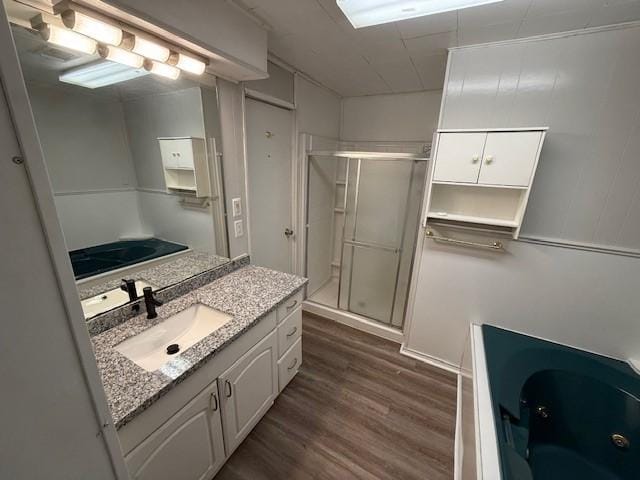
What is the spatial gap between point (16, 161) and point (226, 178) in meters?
1.33

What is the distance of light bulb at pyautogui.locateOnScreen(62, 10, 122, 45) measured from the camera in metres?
0.90

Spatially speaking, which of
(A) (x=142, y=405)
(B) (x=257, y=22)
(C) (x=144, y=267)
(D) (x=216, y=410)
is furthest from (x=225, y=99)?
(D) (x=216, y=410)

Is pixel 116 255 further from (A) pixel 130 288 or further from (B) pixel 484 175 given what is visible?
(B) pixel 484 175

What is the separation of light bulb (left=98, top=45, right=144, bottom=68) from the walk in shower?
1.52 m

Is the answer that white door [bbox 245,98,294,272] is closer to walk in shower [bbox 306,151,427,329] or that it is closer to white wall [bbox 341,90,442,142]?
walk in shower [bbox 306,151,427,329]

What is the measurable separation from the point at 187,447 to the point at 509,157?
222 cm

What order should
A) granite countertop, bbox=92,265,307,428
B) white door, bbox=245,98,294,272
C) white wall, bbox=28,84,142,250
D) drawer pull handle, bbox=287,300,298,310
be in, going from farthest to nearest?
white door, bbox=245,98,294,272 < drawer pull handle, bbox=287,300,298,310 < white wall, bbox=28,84,142,250 < granite countertop, bbox=92,265,307,428

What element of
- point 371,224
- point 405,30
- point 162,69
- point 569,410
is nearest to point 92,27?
point 162,69

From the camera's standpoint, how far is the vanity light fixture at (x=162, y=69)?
1.23m

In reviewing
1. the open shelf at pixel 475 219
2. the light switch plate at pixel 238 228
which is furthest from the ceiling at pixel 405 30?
the light switch plate at pixel 238 228

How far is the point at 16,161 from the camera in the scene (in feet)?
1.37

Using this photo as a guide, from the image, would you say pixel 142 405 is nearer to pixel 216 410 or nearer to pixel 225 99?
pixel 216 410

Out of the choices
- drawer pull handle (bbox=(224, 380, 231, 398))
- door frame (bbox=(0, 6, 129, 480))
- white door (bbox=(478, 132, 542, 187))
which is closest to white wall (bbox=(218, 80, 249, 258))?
drawer pull handle (bbox=(224, 380, 231, 398))

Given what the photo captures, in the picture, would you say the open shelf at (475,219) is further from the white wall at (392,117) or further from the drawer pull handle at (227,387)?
the drawer pull handle at (227,387)
